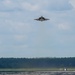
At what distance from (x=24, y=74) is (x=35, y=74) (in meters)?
3.86

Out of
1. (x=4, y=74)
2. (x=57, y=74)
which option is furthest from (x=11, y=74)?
(x=57, y=74)

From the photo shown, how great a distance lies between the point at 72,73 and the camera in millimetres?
163375

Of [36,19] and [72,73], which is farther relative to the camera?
[72,73]

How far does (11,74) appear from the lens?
16775 centimetres

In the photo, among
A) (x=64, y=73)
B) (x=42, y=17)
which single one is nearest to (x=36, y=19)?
(x=42, y=17)

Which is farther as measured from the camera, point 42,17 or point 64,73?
point 64,73

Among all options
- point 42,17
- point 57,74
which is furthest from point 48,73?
point 42,17

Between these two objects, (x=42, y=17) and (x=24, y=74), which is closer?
(x=42, y=17)

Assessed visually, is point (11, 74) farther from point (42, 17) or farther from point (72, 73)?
point (42, 17)

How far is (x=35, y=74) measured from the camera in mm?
164500

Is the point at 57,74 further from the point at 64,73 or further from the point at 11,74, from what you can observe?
the point at 11,74

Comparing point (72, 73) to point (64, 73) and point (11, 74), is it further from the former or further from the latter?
point (11, 74)

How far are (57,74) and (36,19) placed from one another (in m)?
38.2

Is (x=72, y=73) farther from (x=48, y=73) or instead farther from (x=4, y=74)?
(x=4, y=74)
